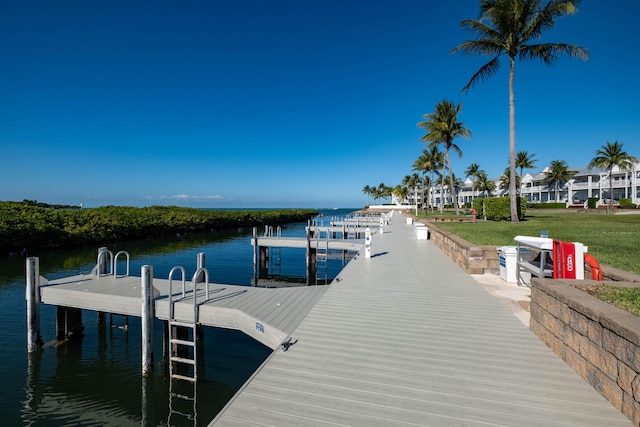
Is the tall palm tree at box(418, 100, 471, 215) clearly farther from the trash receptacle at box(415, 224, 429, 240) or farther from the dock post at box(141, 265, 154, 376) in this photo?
the dock post at box(141, 265, 154, 376)

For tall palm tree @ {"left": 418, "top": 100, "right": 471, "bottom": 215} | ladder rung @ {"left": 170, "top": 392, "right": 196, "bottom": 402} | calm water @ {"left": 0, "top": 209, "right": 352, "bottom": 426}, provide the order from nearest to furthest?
1. calm water @ {"left": 0, "top": 209, "right": 352, "bottom": 426}
2. ladder rung @ {"left": 170, "top": 392, "right": 196, "bottom": 402}
3. tall palm tree @ {"left": 418, "top": 100, "right": 471, "bottom": 215}

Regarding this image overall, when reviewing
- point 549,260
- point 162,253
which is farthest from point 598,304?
point 162,253

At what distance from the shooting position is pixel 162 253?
26031 mm

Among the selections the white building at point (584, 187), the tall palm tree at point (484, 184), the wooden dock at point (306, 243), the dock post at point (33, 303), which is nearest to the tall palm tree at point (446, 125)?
the white building at point (584, 187)

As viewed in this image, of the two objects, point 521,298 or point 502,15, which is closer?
point 521,298

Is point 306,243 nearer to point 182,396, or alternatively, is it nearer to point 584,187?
point 182,396

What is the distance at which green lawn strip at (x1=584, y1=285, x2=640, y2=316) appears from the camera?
3.69 meters

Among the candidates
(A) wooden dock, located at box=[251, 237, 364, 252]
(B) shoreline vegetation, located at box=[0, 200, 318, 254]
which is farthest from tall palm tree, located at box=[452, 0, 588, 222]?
(B) shoreline vegetation, located at box=[0, 200, 318, 254]

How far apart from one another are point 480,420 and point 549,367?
5.16ft

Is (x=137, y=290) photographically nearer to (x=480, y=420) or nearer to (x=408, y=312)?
(x=408, y=312)

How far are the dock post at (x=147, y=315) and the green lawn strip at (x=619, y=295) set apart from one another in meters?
7.47

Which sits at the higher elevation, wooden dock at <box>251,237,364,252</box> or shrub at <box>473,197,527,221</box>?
shrub at <box>473,197,527,221</box>

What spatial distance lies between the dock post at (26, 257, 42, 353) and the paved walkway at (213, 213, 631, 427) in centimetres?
719

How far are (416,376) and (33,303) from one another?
9201 millimetres
